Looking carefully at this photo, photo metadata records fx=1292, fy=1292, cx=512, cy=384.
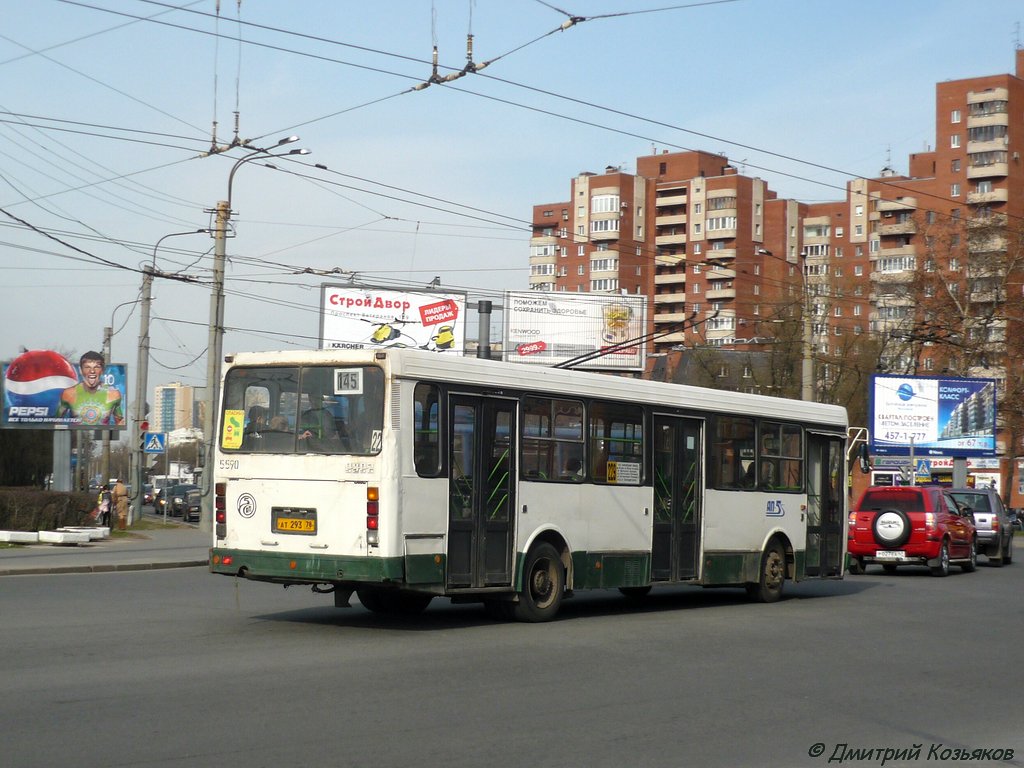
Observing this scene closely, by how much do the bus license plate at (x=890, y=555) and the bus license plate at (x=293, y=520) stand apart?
15.6m

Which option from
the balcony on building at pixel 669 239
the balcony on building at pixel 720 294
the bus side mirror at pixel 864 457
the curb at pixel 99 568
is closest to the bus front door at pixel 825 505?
the bus side mirror at pixel 864 457

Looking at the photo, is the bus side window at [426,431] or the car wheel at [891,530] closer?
the bus side window at [426,431]

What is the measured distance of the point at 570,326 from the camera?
194 feet

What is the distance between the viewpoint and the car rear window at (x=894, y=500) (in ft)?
84.9

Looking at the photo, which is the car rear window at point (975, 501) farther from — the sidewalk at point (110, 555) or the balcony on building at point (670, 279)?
the balcony on building at point (670, 279)

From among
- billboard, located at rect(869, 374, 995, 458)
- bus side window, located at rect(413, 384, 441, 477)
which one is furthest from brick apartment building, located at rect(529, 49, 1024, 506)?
bus side window, located at rect(413, 384, 441, 477)

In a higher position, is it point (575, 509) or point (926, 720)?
point (575, 509)

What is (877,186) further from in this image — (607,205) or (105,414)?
(105,414)

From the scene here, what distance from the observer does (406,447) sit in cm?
1257

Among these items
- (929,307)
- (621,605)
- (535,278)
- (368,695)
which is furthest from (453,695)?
(535,278)

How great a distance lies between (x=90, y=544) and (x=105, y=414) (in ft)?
43.8

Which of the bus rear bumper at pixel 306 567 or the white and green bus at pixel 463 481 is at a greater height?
the white and green bus at pixel 463 481

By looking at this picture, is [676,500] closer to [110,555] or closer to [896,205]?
[110,555]

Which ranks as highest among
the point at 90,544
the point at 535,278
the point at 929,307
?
the point at 535,278
